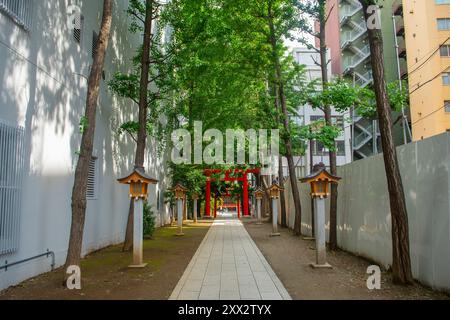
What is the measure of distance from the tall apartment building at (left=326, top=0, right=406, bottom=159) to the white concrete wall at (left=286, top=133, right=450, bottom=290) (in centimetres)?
2842

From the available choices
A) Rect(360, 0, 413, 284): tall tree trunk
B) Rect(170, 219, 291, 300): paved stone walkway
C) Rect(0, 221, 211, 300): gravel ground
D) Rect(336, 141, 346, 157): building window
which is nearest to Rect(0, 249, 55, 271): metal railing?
Rect(0, 221, 211, 300): gravel ground

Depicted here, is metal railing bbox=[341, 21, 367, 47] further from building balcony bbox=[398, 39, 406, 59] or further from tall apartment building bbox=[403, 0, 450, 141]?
tall apartment building bbox=[403, 0, 450, 141]

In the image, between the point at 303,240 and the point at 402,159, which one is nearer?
the point at 402,159

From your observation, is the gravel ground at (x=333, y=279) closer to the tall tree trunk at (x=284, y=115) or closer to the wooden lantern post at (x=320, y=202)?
the wooden lantern post at (x=320, y=202)

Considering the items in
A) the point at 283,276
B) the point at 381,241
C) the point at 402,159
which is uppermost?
the point at 402,159

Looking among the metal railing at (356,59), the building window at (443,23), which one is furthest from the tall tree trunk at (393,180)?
the metal railing at (356,59)

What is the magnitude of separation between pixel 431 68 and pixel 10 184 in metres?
30.2

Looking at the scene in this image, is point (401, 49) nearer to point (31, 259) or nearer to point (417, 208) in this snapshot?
point (417, 208)

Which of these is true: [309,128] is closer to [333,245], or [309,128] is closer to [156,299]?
[333,245]

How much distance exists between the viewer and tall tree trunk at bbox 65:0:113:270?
→ 755 centimetres

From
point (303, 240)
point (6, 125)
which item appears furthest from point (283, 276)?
point (303, 240)

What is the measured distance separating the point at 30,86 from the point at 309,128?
32.4 ft

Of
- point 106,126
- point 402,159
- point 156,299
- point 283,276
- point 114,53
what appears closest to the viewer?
point 156,299

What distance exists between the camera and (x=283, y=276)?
847cm
